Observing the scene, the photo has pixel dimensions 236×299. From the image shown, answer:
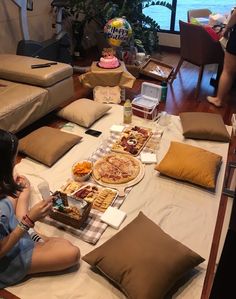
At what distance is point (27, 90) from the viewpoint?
250cm

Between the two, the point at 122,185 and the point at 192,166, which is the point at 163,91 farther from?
the point at 122,185

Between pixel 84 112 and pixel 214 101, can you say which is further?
pixel 214 101

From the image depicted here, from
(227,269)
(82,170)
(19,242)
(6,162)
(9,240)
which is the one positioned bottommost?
(82,170)

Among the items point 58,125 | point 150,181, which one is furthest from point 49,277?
point 58,125

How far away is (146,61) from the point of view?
12.6 ft

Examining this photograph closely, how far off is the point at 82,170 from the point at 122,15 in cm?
260

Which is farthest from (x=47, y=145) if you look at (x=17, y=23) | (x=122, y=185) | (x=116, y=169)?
(x=17, y=23)

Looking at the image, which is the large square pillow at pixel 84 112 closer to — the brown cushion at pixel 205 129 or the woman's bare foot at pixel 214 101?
the brown cushion at pixel 205 129

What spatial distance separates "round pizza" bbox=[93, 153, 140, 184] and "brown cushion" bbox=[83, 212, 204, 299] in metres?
0.55

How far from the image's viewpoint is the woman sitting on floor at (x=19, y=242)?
1234 millimetres

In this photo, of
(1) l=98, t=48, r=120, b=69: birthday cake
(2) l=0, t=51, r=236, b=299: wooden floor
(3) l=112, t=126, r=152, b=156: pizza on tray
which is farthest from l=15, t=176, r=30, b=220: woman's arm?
(1) l=98, t=48, r=120, b=69: birthday cake

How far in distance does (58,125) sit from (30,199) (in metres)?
1.00

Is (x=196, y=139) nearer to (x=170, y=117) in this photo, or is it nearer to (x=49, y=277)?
(x=170, y=117)

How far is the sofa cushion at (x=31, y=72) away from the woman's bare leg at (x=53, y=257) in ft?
5.00
